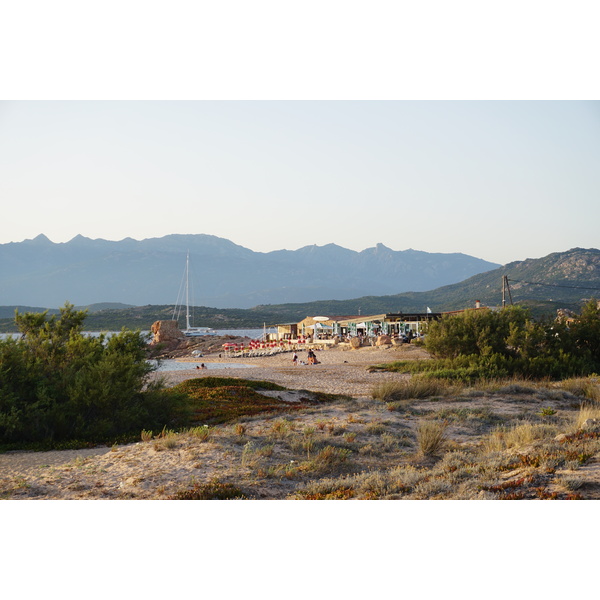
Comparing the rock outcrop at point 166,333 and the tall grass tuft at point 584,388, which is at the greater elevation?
the rock outcrop at point 166,333

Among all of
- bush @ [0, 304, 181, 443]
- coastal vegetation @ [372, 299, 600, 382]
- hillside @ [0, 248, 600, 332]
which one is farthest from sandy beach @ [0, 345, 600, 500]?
hillside @ [0, 248, 600, 332]

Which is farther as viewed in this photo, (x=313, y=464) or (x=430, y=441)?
(x=430, y=441)

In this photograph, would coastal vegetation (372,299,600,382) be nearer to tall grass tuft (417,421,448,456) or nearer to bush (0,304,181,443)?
tall grass tuft (417,421,448,456)

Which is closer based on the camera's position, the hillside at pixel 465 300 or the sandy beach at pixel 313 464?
the sandy beach at pixel 313 464

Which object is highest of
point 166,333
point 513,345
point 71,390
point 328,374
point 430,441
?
point 166,333

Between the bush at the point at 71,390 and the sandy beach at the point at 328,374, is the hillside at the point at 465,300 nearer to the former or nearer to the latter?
the sandy beach at the point at 328,374

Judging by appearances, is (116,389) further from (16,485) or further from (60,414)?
(16,485)

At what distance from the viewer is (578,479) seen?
650 centimetres

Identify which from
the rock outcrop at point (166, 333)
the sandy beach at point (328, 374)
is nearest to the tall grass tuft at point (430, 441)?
the sandy beach at point (328, 374)

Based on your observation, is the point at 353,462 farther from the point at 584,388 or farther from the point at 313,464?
the point at 584,388

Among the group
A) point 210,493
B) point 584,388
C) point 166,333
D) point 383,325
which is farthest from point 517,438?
point 166,333

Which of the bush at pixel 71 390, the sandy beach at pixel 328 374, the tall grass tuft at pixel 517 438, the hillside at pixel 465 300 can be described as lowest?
the sandy beach at pixel 328 374
